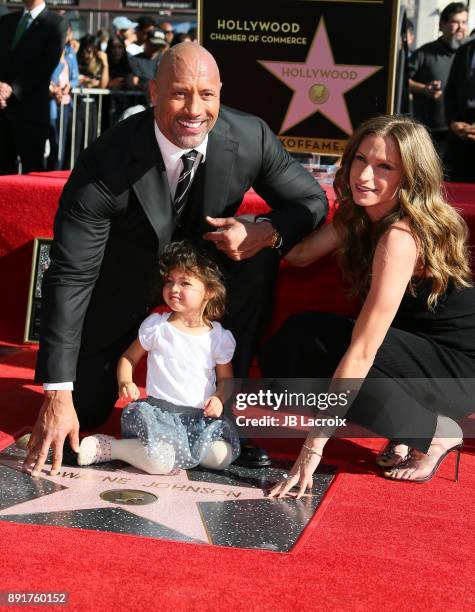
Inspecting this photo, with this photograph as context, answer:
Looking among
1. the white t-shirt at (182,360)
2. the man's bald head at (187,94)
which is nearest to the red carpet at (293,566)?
the white t-shirt at (182,360)

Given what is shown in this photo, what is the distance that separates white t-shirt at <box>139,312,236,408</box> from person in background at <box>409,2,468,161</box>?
4596 millimetres

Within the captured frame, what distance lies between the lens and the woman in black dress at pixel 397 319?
8.94ft

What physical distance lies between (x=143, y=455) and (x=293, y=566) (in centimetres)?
72

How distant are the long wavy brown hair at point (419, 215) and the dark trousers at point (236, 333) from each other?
29cm

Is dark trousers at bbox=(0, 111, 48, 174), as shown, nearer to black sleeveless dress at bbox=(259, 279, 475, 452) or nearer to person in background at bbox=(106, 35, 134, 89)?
person in background at bbox=(106, 35, 134, 89)

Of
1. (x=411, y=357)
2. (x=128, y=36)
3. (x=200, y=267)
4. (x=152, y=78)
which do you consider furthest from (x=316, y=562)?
(x=128, y=36)

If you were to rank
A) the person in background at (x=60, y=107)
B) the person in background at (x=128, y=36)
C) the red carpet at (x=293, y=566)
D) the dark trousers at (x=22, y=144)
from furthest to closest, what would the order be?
the person in background at (x=128, y=36) < the person in background at (x=60, y=107) < the dark trousers at (x=22, y=144) < the red carpet at (x=293, y=566)

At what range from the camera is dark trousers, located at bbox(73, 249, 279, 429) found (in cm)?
304

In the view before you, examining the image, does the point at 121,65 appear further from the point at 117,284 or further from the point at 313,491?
the point at 313,491

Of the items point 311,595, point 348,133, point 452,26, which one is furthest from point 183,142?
point 452,26

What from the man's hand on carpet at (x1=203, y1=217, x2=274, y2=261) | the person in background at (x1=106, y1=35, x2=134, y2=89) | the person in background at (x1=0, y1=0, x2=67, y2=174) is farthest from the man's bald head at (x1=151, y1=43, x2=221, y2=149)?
the person in background at (x1=106, y1=35, x2=134, y2=89)

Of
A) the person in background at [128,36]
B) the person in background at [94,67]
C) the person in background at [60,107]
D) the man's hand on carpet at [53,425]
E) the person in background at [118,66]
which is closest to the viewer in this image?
the man's hand on carpet at [53,425]

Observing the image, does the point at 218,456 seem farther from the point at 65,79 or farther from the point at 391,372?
the point at 65,79

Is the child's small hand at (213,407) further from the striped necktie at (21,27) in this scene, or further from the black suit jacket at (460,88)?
the striped necktie at (21,27)
